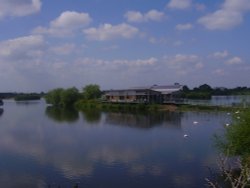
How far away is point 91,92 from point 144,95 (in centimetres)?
2087

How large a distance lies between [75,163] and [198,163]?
7.28 m

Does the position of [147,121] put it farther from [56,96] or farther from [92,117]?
[56,96]

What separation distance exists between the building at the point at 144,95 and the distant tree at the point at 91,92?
Result: 26.3 feet

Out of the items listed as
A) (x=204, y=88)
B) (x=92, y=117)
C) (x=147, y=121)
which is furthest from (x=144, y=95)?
(x=204, y=88)

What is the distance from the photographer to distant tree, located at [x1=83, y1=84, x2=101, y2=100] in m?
94.1

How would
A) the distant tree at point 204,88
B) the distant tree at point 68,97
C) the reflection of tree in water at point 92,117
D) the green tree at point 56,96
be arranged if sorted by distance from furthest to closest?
the distant tree at point 204,88 → the green tree at point 56,96 → the distant tree at point 68,97 → the reflection of tree in water at point 92,117

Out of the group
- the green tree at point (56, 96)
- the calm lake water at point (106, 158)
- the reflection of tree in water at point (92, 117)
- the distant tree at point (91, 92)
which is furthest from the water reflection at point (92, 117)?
the green tree at point (56, 96)

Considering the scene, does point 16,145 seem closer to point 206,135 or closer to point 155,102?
point 206,135

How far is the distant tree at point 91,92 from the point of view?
94.1m

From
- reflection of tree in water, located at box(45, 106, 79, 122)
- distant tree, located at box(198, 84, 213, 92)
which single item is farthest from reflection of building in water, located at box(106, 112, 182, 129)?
distant tree, located at box(198, 84, 213, 92)

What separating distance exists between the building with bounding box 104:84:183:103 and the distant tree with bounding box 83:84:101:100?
803cm

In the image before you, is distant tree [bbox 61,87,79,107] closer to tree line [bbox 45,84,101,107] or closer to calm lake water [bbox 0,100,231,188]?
tree line [bbox 45,84,101,107]

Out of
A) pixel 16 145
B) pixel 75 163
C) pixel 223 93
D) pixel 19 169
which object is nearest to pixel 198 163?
pixel 75 163

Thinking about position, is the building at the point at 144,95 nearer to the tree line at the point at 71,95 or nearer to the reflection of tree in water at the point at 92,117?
the tree line at the point at 71,95
